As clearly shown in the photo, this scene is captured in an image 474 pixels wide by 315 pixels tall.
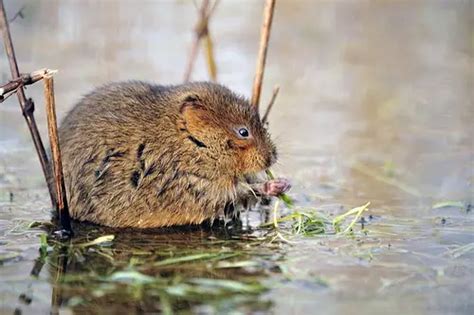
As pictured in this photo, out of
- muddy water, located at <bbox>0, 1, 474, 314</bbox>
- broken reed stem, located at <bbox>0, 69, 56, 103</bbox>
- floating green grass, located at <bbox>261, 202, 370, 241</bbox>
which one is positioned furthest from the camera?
floating green grass, located at <bbox>261, 202, 370, 241</bbox>

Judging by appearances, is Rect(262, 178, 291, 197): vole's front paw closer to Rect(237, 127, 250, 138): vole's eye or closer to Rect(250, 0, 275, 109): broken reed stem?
Rect(237, 127, 250, 138): vole's eye

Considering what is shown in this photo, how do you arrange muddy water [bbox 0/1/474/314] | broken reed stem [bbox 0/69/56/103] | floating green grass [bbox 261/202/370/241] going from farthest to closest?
floating green grass [bbox 261/202/370/241]
broken reed stem [bbox 0/69/56/103]
muddy water [bbox 0/1/474/314]

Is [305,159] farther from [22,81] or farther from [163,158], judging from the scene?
[22,81]

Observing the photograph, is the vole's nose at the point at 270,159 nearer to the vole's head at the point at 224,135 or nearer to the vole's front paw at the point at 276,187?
the vole's head at the point at 224,135

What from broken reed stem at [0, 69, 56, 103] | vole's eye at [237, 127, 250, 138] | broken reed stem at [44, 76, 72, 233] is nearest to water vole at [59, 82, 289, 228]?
vole's eye at [237, 127, 250, 138]

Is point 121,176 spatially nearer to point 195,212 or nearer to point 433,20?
point 195,212

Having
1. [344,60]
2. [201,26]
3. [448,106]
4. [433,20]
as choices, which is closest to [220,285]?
[201,26]
